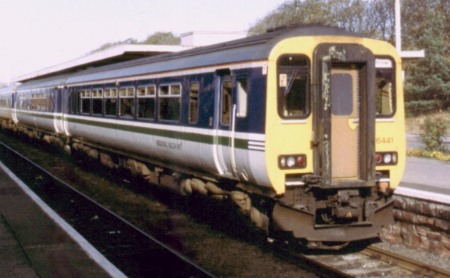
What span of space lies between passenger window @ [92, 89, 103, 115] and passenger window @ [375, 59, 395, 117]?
9.66 meters

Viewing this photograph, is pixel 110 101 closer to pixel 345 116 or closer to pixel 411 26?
pixel 345 116

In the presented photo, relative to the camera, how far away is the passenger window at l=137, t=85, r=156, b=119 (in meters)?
13.3

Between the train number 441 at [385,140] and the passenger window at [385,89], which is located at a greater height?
the passenger window at [385,89]

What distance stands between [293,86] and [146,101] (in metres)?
5.34

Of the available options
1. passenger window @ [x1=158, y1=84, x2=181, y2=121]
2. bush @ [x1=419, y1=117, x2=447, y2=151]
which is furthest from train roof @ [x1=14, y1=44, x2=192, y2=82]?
passenger window @ [x1=158, y1=84, x2=181, y2=121]

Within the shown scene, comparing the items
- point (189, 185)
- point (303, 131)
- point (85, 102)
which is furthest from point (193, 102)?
point (85, 102)

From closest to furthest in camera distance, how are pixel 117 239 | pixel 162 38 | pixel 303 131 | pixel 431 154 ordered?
pixel 303 131
pixel 117 239
pixel 431 154
pixel 162 38

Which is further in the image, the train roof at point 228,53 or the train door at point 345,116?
the train roof at point 228,53

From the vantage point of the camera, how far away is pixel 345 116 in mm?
9195

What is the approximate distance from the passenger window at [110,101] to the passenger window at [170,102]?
3585 mm

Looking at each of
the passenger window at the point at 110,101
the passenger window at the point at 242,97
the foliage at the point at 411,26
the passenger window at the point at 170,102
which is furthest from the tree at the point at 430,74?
the passenger window at the point at 242,97

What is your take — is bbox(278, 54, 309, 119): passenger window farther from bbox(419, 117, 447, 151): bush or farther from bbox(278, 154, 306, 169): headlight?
bbox(419, 117, 447, 151): bush

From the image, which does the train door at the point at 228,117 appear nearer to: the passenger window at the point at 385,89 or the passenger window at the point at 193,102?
the passenger window at the point at 193,102

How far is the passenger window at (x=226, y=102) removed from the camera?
994 cm
